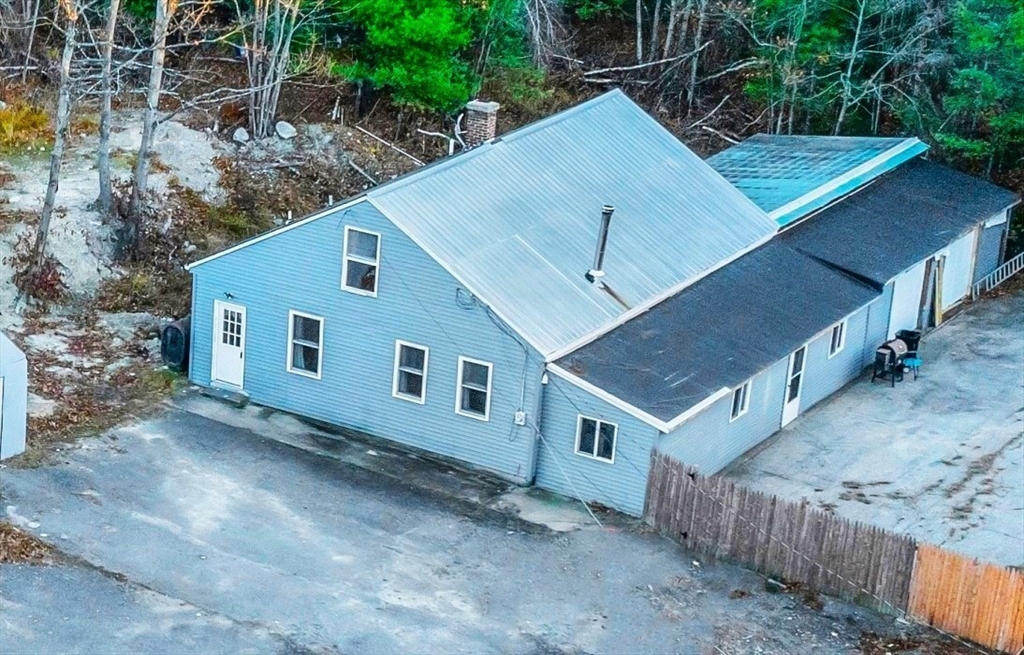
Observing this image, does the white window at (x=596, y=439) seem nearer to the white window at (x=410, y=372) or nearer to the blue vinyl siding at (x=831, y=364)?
the white window at (x=410, y=372)

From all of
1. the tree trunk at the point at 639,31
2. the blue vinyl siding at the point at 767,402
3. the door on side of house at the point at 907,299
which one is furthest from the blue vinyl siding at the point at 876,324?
the tree trunk at the point at 639,31

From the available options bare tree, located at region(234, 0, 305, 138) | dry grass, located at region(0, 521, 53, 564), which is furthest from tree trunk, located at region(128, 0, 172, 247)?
dry grass, located at region(0, 521, 53, 564)

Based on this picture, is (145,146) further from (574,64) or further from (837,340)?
(574,64)

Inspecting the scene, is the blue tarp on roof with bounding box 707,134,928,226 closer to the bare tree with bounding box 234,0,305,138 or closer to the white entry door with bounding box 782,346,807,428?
the white entry door with bounding box 782,346,807,428

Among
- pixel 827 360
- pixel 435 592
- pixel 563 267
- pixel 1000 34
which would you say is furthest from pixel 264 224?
pixel 1000 34

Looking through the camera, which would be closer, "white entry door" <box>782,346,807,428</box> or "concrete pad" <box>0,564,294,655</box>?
"concrete pad" <box>0,564,294,655</box>

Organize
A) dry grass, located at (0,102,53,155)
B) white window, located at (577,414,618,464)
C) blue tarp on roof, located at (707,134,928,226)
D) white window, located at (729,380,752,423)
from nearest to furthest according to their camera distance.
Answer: white window, located at (577,414,618,464), white window, located at (729,380,752,423), blue tarp on roof, located at (707,134,928,226), dry grass, located at (0,102,53,155)

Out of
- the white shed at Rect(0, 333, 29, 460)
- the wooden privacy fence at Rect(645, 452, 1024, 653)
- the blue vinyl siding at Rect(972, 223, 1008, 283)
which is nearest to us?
the wooden privacy fence at Rect(645, 452, 1024, 653)

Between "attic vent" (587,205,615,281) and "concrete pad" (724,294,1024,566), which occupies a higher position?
"attic vent" (587,205,615,281)
